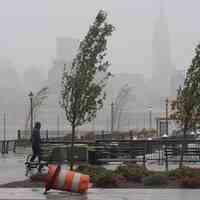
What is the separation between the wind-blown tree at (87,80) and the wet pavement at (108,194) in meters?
5.23

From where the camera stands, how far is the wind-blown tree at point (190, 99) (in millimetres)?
24797

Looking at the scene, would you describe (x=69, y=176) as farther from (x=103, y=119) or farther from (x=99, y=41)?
(x=103, y=119)

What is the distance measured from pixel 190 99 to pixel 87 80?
Answer: 3799 millimetres

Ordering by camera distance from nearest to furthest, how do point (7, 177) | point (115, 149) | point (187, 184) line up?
point (187, 184) → point (7, 177) → point (115, 149)

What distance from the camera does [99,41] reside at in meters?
24.5

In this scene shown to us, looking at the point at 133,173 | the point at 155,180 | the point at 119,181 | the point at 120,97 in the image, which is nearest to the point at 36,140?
the point at 133,173

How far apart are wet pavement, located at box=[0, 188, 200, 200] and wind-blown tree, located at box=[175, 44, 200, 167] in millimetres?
6451

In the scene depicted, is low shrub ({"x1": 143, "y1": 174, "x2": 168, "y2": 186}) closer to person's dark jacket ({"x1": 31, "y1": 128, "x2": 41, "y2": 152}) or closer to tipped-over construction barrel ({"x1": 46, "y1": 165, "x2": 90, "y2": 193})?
tipped-over construction barrel ({"x1": 46, "y1": 165, "x2": 90, "y2": 193})

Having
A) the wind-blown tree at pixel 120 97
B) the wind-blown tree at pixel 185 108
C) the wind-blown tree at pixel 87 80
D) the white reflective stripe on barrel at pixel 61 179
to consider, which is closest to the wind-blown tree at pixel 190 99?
the wind-blown tree at pixel 185 108

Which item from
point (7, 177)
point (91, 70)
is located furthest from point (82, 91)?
point (7, 177)

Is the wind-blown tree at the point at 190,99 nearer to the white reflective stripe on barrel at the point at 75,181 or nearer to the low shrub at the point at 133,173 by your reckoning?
the low shrub at the point at 133,173

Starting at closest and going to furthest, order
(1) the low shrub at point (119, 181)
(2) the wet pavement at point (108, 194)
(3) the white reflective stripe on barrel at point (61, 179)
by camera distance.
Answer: (2) the wet pavement at point (108, 194) < (3) the white reflective stripe on barrel at point (61, 179) < (1) the low shrub at point (119, 181)

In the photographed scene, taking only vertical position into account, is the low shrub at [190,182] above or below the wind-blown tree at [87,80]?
below

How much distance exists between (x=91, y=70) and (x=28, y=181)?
4.81m
